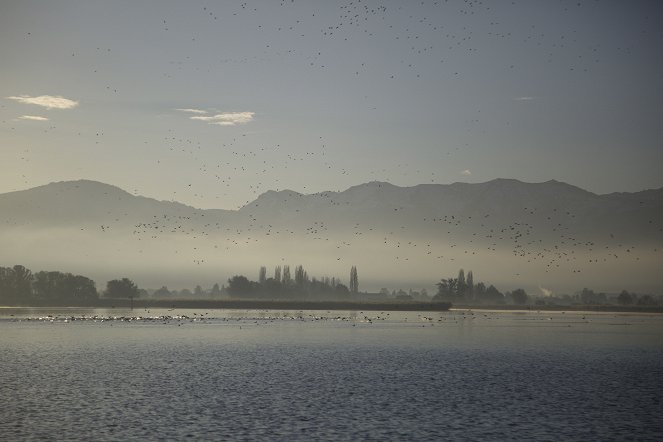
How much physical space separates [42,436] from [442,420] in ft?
88.6

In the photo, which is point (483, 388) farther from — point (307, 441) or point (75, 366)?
point (75, 366)

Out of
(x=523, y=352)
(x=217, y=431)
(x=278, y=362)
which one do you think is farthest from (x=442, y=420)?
(x=523, y=352)

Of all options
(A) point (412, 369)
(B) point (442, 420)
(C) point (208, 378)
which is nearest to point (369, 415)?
(B) point (442, 420)

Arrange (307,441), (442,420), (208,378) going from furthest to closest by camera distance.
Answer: (208,378), (442,420), (307,441)

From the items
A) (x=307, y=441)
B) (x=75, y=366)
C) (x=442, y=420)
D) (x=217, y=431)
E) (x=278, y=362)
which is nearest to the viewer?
(x=307, y=441)

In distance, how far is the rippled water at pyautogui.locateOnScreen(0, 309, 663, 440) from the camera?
5112 centimetres

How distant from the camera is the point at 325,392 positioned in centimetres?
A: 6975

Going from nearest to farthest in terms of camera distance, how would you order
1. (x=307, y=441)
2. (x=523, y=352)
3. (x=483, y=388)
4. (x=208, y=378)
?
(x=307, y=441) < (x=483, y=388) < (x=208, y=378) < (x=523, y=352)

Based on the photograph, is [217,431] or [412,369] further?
[412,369]

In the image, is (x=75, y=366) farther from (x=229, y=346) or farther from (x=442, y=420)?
(x=442, y=420)

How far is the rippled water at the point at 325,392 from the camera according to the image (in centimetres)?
5112

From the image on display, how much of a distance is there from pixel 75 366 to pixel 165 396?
99.9 ft

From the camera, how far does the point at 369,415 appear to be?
56969mm

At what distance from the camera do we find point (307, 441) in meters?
46.6
